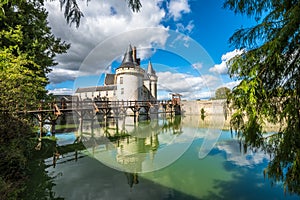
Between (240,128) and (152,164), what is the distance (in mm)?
4456

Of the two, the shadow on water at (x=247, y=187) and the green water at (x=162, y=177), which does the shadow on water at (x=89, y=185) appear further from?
the shadow on water at (x=247, y=187)

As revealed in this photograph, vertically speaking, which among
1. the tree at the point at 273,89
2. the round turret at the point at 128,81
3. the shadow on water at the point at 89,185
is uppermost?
the round turret at the point at 128,81

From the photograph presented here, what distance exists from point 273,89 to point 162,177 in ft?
12.7

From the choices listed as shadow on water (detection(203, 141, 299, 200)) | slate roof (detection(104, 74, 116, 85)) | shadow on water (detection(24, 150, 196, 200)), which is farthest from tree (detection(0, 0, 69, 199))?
slate roof (detection(104, 74, 116, 85))

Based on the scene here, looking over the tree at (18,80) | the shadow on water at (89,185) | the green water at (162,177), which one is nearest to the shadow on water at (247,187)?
the green water at (162,177)

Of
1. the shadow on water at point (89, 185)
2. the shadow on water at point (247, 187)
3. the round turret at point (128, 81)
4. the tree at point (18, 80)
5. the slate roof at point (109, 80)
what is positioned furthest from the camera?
the slate roof at point (109, 80)

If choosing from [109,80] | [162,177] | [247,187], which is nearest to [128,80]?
[109,80]

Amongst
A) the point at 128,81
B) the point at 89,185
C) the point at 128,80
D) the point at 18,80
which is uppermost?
the point at 128,80

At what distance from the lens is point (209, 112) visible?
3095 cm

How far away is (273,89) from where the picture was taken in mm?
2016

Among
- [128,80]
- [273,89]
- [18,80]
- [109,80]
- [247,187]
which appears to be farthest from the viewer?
[109,80]

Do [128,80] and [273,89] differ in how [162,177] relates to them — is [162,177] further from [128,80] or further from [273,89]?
[128,80]

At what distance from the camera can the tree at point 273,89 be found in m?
1.74

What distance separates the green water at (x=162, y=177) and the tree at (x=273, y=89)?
2.41 metres
